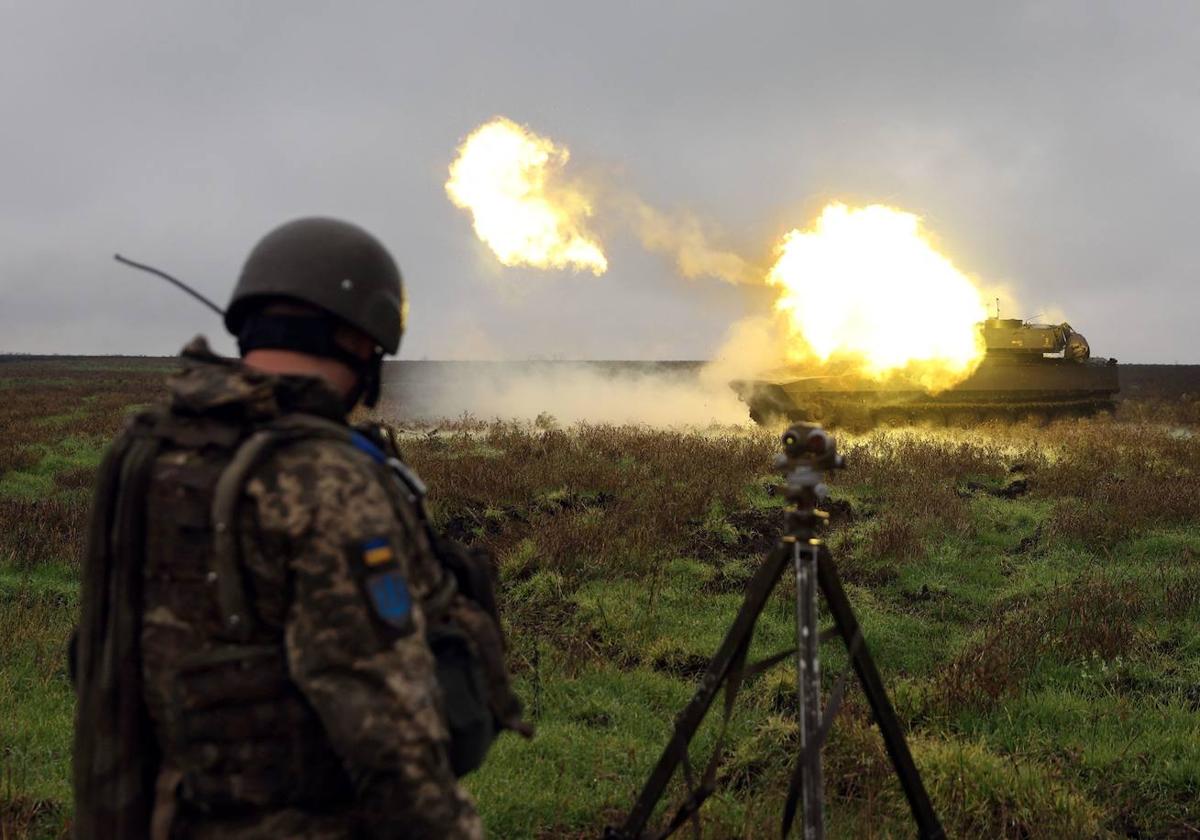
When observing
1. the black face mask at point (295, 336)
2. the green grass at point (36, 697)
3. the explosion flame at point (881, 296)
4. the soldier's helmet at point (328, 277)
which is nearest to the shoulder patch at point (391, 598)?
the black face mask at point (295, 336)

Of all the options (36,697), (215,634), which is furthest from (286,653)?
(36,697)

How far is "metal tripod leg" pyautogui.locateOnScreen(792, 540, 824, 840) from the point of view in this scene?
3.22 m

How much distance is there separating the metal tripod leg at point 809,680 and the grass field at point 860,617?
934 mm

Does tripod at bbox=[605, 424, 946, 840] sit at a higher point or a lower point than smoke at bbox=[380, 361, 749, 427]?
lower

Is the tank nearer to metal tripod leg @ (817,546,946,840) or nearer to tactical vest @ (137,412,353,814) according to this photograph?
metal tripod leg @ (817,546,946,840)

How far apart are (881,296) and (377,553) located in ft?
75.9

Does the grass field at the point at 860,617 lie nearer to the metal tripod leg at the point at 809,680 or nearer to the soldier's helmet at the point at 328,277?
the metal tripod leg at the point at 809,680

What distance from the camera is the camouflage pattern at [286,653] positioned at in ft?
6.03

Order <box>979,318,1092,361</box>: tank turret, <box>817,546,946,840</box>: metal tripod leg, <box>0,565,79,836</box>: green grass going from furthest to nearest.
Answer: <box>979,318,1092,361</box>: tank turret → <box>0,565,79,836</box>: green grass → <box>817,546,946,840</box>: metal tripod leg

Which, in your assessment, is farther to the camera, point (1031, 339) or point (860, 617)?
point (1031, 339)

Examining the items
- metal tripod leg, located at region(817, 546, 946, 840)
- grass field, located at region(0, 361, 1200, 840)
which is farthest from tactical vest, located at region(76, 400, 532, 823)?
grass field, located at region(0, 361, 1200, 840)

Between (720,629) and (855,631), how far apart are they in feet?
14.8

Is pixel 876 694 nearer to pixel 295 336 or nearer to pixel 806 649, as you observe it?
pixel 806 649

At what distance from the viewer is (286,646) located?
190cm
